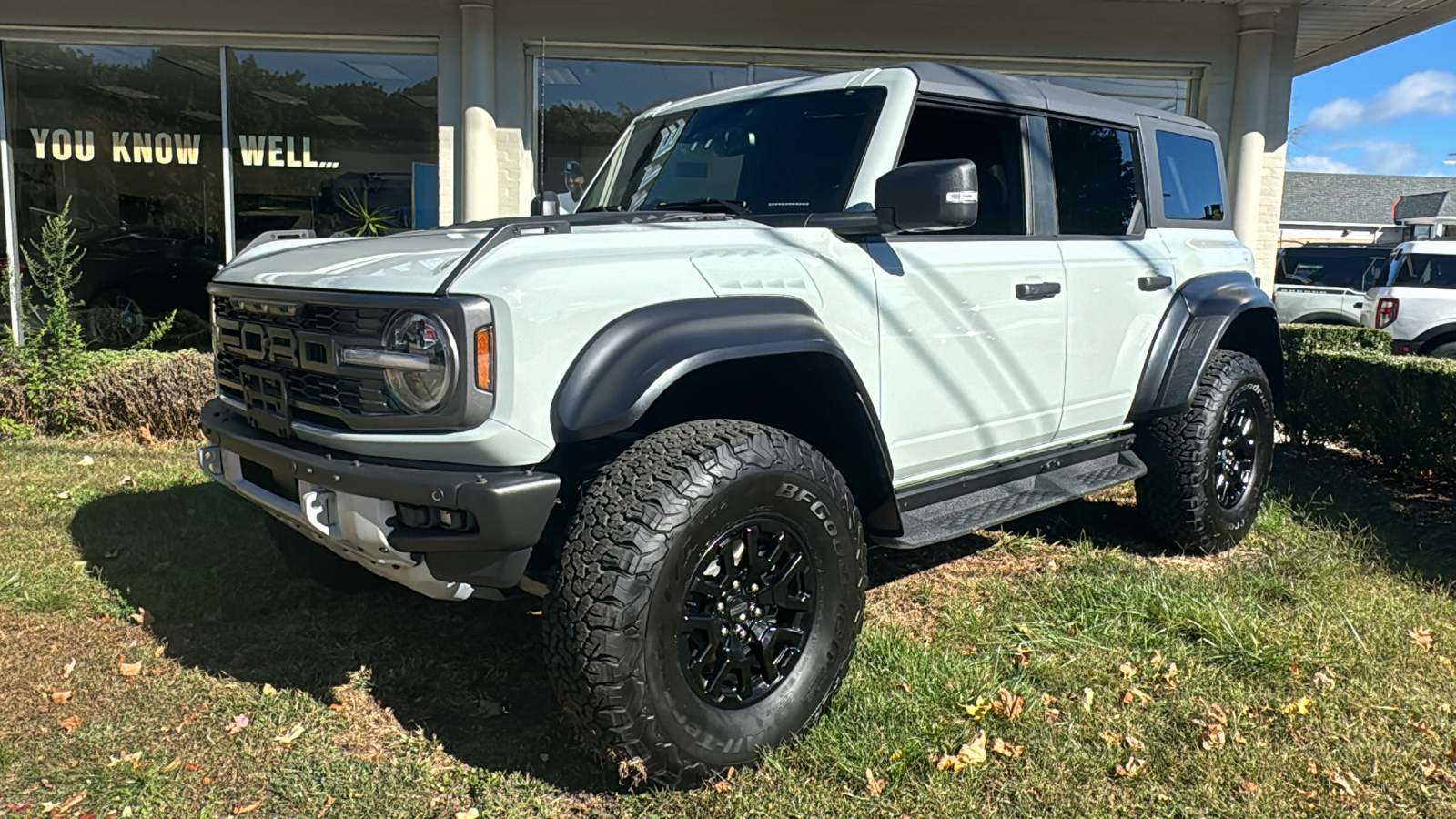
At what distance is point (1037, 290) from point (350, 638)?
280 centimetres

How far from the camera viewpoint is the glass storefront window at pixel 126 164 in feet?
31.1

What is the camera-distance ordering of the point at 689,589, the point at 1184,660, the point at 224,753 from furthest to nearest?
the point at 1184,660, the point at 224,753, the point at 689,589

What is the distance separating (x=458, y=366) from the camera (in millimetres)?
2416

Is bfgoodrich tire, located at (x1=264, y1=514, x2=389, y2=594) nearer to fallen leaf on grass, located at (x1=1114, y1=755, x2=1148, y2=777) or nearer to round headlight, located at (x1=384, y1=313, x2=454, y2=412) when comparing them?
round headlight, located at (x1=384, y1=313, x2=454, y2=412)

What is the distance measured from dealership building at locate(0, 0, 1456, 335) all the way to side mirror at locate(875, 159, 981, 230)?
6712 millimetres

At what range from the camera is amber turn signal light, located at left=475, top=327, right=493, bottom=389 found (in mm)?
2422

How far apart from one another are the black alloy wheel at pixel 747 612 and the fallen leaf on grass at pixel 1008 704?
0.70 m

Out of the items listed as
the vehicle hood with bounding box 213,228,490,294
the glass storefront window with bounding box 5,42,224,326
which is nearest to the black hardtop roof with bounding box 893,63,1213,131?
the vehicle hood with bounding box 213,228,490,294

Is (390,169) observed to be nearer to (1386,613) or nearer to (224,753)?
(224,753)

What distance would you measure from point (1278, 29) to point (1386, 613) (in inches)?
287

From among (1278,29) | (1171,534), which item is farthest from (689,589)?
(1278,29)

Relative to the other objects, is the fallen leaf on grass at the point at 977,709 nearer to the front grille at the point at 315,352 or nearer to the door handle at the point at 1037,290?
the door handle at the point at 1037,290

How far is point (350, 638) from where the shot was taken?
3.74 metres

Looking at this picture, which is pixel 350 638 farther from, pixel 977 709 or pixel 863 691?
pixel 977 709
